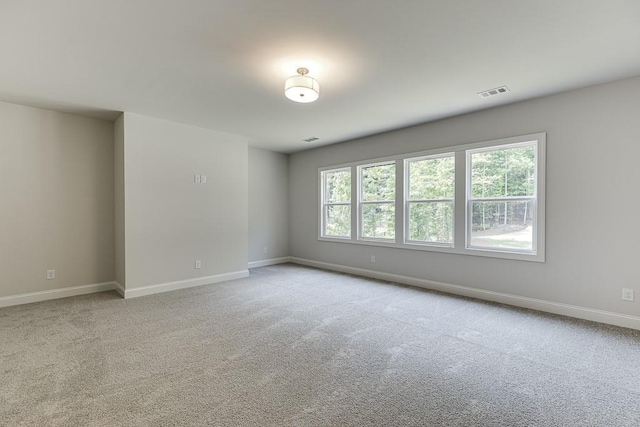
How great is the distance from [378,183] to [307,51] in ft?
11.1

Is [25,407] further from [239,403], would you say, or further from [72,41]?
[72,41]

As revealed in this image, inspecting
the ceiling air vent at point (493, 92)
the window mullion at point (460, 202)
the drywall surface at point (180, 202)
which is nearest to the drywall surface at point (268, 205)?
the drywall surface at point (180, 202)

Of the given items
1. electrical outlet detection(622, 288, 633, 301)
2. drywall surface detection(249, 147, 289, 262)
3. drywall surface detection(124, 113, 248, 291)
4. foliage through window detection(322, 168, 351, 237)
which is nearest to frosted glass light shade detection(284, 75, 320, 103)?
drywall surface detection(124, 113, 248, 291)

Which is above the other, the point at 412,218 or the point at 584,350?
the point at 412,218

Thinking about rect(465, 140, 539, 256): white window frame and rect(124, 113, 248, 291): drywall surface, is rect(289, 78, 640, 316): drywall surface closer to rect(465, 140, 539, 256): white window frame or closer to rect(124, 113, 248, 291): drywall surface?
rect(465, 140, 539, 256): white window frame

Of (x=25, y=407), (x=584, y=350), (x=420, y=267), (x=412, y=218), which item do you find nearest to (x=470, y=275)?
(x=420, y=267)

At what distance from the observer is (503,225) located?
418 centimetres

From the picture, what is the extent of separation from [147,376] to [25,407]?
26.3 inches

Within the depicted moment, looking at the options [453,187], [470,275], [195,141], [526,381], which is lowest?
[526,381]

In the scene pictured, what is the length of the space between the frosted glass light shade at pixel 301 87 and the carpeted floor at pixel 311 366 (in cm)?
239

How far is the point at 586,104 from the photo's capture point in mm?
3479

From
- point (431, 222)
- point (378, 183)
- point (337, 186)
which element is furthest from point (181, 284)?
point (431, 222)

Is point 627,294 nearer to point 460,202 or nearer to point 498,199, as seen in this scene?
point 498,199

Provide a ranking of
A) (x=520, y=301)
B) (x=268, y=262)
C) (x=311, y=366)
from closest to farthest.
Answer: (x=311, y=366)
(x=520, y=301)
(x=268, y=262)
